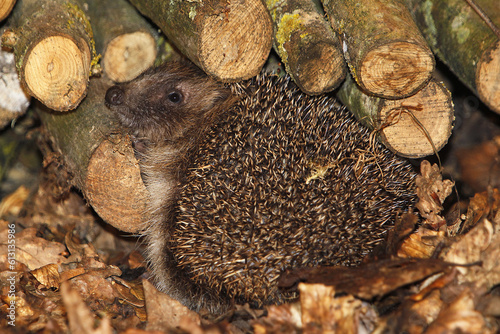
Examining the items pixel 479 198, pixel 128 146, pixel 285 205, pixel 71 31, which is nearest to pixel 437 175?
pixel 479 198

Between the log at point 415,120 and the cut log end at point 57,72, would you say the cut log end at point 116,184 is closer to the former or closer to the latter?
the cut log end at point 57,72

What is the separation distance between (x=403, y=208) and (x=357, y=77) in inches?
51.6

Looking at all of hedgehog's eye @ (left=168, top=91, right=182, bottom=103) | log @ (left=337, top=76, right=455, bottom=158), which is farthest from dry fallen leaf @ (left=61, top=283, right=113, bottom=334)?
hedgehog's eye @ (left=168, top=91, right=182, bottom=103)

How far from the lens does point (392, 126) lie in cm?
401

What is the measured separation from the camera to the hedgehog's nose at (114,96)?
477 cm

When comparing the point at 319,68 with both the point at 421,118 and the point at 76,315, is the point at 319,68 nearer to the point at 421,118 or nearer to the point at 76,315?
the point at 421,118

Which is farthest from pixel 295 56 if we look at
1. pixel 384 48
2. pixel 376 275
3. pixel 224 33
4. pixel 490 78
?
pixel 376 275

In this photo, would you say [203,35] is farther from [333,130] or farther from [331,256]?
[331,256]

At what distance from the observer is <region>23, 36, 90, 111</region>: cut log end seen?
398 cm

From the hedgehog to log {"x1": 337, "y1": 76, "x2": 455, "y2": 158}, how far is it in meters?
0.17

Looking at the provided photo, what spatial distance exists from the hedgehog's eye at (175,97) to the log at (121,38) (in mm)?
500

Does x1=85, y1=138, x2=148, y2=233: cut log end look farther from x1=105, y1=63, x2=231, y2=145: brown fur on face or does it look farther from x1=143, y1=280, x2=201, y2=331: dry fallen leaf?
x1=143, y1=280, x2=201, y2=331: dry fallen leaf

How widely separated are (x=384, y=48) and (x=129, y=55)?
2.87 metres

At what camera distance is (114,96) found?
4.79 meters
